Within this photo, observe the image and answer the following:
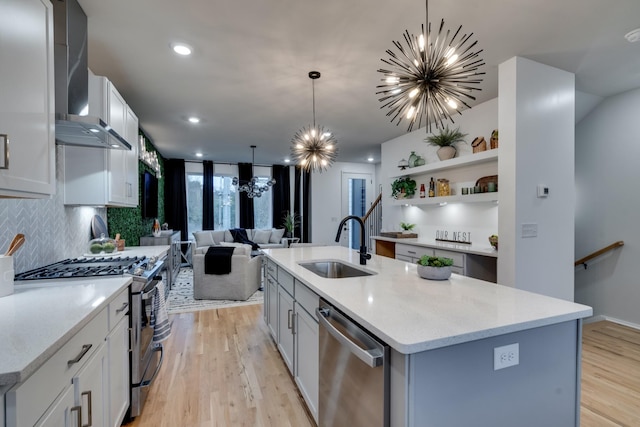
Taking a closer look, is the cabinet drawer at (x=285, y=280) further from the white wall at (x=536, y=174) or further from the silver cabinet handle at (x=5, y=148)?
the white wall at (x=536, y=174)

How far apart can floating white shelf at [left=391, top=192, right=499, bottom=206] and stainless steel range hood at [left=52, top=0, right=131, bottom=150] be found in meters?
3.81

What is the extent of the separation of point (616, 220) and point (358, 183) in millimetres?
5749

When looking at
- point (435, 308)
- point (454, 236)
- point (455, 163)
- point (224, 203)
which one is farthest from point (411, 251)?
point (224, 203)

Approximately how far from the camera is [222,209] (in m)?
8.23

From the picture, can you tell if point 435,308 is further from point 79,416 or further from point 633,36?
point 633,36

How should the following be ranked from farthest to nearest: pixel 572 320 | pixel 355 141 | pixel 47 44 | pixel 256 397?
pixel 355 141 < pixel 256 397 < pixel 47 44 < pixel 572 320

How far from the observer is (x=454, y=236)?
437 cm

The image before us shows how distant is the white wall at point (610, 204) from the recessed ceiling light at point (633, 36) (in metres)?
1.55

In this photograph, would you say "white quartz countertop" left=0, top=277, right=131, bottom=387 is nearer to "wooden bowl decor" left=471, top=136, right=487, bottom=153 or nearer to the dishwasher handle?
the dishwasher handle

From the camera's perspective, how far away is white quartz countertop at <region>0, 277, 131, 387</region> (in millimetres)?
875

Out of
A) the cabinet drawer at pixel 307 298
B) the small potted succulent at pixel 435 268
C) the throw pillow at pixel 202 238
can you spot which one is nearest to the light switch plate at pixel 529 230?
the small potted succulent at pixel 435 268

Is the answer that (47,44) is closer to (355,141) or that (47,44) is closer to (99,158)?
(99,158)

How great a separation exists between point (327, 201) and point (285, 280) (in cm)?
607

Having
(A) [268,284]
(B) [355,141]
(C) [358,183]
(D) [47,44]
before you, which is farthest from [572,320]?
(C) [358,183]
